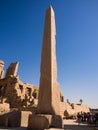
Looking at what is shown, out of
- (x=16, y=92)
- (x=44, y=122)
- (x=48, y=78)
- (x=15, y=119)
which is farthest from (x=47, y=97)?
(x=16, y=92)

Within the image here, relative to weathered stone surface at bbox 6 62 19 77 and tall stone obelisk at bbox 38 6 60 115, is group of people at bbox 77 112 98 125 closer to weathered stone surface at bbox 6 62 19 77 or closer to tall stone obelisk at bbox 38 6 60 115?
tall stone obelisk at bbox 38 6 60 115

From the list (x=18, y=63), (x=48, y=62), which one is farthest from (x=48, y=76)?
(x=18, y=63)

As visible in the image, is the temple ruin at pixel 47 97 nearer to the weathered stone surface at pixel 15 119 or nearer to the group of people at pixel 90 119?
the weathered stone surface at pixel 15 119

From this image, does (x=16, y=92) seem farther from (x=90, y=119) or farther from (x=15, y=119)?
(x=15, y=119)

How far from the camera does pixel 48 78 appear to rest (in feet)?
21.0

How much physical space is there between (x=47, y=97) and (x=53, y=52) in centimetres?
188

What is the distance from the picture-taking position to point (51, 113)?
5.99 meters

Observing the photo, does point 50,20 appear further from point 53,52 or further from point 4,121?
point 4,121

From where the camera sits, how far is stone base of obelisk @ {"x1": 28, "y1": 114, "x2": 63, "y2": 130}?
18.1ft

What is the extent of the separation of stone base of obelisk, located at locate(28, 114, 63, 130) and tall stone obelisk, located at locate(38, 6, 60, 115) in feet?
0.99

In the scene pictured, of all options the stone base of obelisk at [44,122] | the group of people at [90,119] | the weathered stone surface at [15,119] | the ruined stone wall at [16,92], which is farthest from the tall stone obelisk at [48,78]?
the ruined stone wall at [16,92]

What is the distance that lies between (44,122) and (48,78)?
1.65 meters

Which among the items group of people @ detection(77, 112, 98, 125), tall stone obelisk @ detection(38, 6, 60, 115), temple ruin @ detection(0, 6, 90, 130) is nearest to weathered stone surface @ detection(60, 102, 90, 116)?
group of people @ detection(77, 112, 98, 125)

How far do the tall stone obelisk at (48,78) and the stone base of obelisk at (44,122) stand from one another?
30cm
